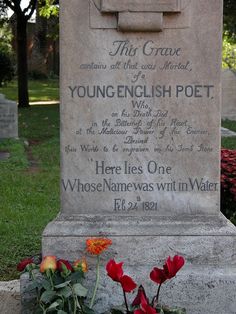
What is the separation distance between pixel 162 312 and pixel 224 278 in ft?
2.18

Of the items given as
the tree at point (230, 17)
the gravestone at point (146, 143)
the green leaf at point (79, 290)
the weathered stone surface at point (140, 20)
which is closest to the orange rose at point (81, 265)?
the green leaf at point (79, 290)

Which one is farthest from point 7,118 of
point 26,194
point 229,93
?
point 229,93

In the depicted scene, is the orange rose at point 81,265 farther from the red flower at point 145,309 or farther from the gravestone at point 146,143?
the red flower at point 145,309

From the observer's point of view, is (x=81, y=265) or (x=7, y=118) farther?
(x=7, y=118)

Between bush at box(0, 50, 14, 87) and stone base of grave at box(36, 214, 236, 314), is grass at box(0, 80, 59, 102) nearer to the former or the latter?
bush at box(0, 50, 14, 87)

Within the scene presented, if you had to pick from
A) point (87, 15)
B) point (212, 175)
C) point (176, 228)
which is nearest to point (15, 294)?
point (176, 228)

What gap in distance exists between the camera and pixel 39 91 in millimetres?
37844

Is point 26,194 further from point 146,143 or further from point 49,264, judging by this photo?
point 49,264

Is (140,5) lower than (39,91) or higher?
higher

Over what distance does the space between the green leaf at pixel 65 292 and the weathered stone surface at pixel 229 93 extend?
1749 centimetres

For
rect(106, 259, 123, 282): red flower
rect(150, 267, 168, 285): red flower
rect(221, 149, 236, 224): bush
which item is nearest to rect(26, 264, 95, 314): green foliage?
rect(106, 259, 123, 282): red flower

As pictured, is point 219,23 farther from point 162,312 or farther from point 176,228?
point 162,312

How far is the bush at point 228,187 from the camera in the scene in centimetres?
680

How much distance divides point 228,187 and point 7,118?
9.20 meters
